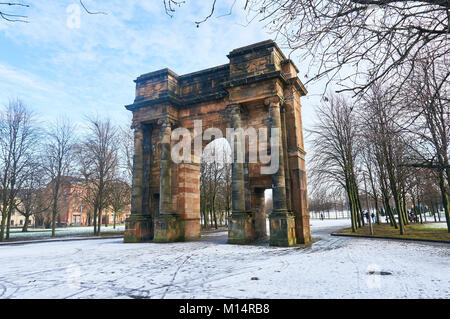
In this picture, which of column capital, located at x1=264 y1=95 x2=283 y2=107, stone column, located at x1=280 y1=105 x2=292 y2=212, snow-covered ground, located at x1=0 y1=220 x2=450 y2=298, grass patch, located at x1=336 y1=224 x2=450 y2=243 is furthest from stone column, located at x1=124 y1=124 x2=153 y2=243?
grass patch, located at x1=336 y1=224 x2=450 y2=243

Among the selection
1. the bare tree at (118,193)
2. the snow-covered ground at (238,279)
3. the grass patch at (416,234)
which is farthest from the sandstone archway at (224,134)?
the bare tree at (118,193)

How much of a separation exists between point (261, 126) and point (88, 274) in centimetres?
1085

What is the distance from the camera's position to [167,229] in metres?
14.9

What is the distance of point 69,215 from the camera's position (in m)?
70.7

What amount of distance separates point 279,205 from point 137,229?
881cm

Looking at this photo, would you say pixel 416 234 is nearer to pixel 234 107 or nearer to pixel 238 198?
pixel 238 198

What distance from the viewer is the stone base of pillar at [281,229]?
38.8 feet

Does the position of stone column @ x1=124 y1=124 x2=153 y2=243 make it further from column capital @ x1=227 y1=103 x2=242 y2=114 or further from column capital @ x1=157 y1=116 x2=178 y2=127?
column capital @ x1=227 y1=103 x2=242 y2=114

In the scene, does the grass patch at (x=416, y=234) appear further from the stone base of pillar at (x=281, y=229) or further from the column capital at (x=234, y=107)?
the column capital at (x=234, y=107)

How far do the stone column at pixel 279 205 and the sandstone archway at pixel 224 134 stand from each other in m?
0.04

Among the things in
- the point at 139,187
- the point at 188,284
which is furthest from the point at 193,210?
the point at 188,284

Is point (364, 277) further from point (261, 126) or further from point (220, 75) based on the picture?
point (220, 75)

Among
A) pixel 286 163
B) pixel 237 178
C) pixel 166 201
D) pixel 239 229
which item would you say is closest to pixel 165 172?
pixel 166 201

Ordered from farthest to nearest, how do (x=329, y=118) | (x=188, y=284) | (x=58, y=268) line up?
(x=329, y=118) < (x=58, y=268) < (x=188, y=284)
